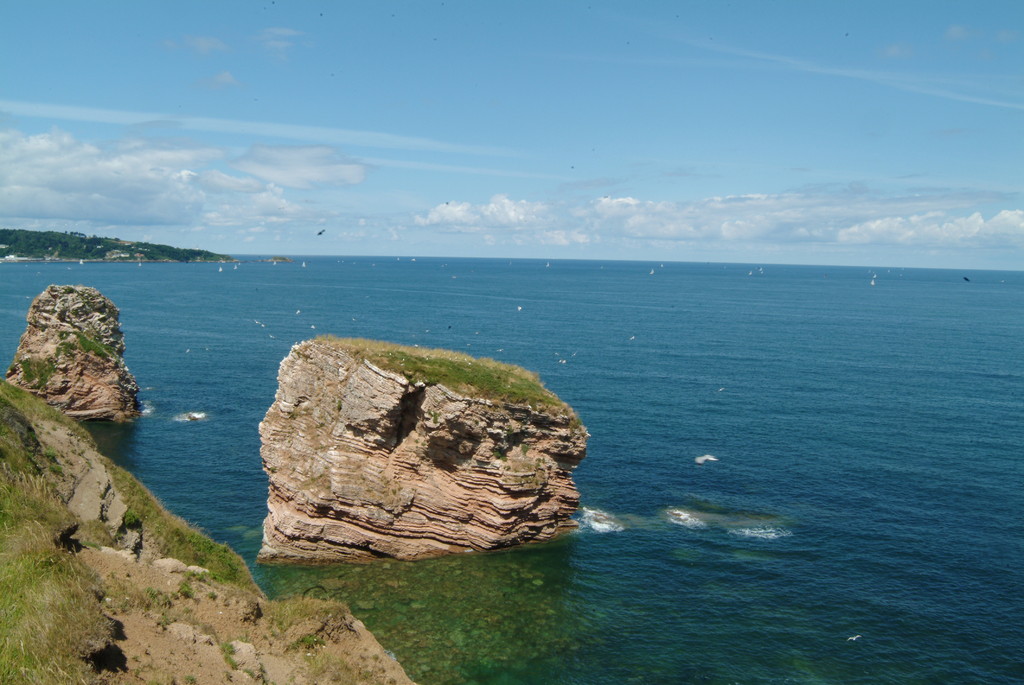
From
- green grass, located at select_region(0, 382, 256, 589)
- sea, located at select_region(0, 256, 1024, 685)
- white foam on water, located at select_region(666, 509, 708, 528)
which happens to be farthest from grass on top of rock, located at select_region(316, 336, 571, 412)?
green grass, located at select_region(0, 382, 256, 589)

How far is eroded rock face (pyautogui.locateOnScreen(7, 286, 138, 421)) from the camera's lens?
219 ft

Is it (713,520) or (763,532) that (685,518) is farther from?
(763,532)

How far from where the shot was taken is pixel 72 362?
223ft

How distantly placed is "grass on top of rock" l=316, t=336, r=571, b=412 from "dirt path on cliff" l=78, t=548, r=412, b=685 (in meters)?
19.4

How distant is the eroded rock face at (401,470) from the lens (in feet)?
134

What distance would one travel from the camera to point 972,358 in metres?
99.0

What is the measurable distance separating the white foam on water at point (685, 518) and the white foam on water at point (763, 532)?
2.25m

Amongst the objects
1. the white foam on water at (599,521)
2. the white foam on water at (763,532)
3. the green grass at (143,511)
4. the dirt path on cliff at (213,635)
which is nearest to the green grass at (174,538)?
the green grass at (143,511)

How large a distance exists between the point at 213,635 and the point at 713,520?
118ft

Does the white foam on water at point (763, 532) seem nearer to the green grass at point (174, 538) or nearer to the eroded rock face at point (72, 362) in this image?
the green grass at point (174, 538)

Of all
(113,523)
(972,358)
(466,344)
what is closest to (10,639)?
(113,523)

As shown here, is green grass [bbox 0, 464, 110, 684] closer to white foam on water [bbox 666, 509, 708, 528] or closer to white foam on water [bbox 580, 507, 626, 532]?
white foam on water [bbox 580, 507, 626, 532]

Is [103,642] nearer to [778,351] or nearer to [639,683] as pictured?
[639,683]

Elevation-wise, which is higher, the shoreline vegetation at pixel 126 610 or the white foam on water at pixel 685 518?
the shoreline vegetation at pixel 126 610
